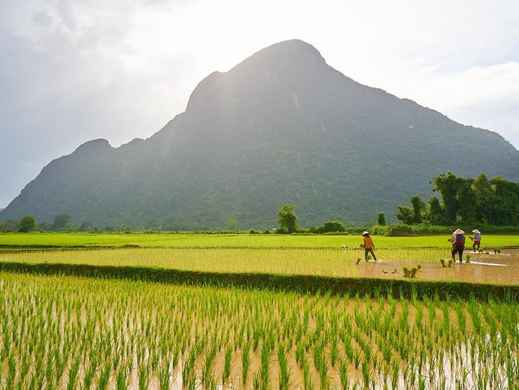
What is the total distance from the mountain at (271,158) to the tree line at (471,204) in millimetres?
36055

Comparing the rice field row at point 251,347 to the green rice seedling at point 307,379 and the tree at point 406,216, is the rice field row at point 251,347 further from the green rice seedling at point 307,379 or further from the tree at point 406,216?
the tree at point 406,216

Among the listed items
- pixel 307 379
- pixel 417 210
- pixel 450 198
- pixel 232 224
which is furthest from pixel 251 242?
pixel 232 224

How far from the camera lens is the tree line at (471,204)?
53.6m

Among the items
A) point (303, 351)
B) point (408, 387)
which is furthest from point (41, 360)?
point (408, 387)

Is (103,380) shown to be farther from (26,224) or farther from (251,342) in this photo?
(26,224)

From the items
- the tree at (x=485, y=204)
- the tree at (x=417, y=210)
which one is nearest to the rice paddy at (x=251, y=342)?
the tree at (x=485, y=204)

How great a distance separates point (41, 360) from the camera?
16.8 feet

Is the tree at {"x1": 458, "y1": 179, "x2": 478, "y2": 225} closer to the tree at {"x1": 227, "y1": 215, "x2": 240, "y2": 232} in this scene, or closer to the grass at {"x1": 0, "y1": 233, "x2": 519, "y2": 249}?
A: the grass at {"x1": 0, "y1": 233, "x2": 519, "y2": 249}

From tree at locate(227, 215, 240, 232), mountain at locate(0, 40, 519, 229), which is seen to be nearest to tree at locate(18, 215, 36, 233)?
mountain at locate(0, 40, 519, 229)

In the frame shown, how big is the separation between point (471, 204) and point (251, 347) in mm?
55394

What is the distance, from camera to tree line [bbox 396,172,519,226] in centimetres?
5356

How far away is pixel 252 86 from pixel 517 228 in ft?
435

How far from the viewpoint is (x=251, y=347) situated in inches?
240

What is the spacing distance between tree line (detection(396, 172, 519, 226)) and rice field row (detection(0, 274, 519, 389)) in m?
49.7
